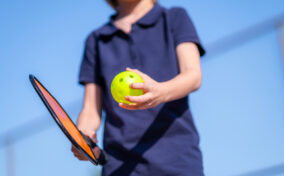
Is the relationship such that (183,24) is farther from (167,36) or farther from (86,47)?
(86,47)

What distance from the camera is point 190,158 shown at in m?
1.29

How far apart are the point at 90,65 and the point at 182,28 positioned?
18.0 inches

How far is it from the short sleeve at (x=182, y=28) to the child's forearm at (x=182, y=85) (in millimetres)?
154

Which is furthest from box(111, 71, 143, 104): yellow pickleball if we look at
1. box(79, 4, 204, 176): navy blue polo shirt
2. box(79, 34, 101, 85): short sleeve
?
box(79, 34, 101, 85): short sleeve

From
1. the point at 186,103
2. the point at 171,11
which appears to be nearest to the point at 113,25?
the point at 171,11

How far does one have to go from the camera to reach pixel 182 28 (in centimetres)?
148

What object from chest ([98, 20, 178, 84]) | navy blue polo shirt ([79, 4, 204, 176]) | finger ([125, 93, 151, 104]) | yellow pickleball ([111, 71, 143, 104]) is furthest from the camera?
chest ([98, 20, 178, 84])

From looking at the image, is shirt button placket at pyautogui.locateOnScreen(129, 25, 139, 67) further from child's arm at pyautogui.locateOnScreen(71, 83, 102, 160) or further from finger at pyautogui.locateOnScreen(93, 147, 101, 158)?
finger at pyautogui.locateOnScreen(93, 147, 101, 158)

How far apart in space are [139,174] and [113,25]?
2.31 ft

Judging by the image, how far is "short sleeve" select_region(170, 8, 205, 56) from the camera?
1447 mm

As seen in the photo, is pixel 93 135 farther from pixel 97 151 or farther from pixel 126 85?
pixel 126 85

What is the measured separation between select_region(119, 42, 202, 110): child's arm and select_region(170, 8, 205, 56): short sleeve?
22 millimetres

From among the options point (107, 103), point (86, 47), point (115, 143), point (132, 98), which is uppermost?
point (86, 47)

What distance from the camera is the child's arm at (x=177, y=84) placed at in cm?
109
